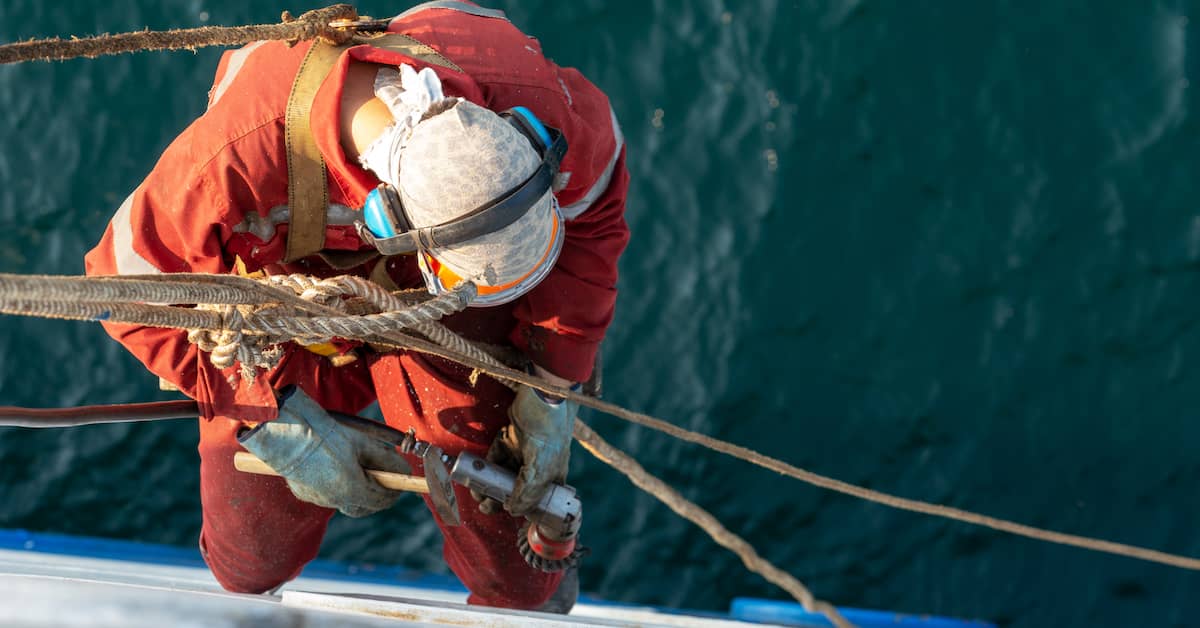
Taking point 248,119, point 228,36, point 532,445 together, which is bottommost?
point 532,445

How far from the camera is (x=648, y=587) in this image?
4520mm

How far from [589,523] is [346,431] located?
1.74 m

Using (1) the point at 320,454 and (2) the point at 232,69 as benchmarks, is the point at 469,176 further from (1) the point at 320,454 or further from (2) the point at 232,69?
(1) the point at 320,454

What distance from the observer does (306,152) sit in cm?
238

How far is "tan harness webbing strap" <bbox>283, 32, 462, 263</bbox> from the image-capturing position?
92.7 inches

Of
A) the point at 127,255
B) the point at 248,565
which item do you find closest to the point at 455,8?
the point at 127,255

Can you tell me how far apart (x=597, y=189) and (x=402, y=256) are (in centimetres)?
61

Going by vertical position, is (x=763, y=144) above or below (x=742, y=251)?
above

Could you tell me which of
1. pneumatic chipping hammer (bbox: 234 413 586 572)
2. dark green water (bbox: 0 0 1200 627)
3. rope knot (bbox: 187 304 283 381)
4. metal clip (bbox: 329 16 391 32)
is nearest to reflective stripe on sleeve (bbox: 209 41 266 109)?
metal clip (bbox: 329 16 391 32)

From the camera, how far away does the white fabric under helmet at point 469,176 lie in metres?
2.08

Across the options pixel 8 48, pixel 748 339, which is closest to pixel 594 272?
pixel 8 48

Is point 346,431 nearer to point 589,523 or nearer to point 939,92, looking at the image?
point 589,523

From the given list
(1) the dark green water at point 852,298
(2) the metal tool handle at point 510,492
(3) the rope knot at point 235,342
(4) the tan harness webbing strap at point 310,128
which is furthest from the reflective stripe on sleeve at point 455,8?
(1) the dark green water at point 852,298

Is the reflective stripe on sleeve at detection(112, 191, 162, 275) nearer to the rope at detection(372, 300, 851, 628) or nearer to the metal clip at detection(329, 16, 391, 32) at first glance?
the metal clip at detection(329, 16, 391, 32)
